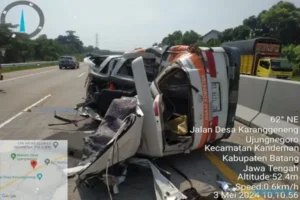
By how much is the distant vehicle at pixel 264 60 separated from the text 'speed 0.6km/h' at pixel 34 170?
20684 millimetres

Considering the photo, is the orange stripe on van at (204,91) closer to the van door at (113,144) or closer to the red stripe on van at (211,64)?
the red stripe on van at (211,64)

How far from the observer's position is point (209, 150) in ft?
16.9

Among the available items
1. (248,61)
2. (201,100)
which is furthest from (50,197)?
(248,61)

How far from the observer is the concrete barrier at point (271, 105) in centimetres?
565

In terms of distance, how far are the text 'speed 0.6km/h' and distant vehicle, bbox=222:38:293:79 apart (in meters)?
20.7

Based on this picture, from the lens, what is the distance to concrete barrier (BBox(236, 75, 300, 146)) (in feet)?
18.5

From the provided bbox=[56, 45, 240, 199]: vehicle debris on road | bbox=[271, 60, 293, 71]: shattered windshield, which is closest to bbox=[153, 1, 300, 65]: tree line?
bbox=[271, 60, 293, 71]: shattered windshield

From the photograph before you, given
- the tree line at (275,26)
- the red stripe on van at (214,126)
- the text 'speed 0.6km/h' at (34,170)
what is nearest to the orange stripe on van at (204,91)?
the red stripe on van at (214,126)

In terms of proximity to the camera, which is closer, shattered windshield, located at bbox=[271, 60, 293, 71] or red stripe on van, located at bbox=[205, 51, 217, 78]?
red stripe on van, located at bbox=[205, 51, 217, 78]

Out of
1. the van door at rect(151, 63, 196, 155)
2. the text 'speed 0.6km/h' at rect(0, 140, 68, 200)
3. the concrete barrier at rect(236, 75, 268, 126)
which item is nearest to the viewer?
the text 'speed 0.6km/h' at rect(0, 140, 68, 200)

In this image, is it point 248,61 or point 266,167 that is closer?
point 266,167

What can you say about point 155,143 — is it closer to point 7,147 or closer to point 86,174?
point 86,174

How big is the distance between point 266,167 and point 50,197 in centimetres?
297

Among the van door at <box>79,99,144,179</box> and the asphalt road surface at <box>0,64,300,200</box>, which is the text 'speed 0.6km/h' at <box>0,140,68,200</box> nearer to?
the asphalt road surface at <box>0,64,300,200</box>
